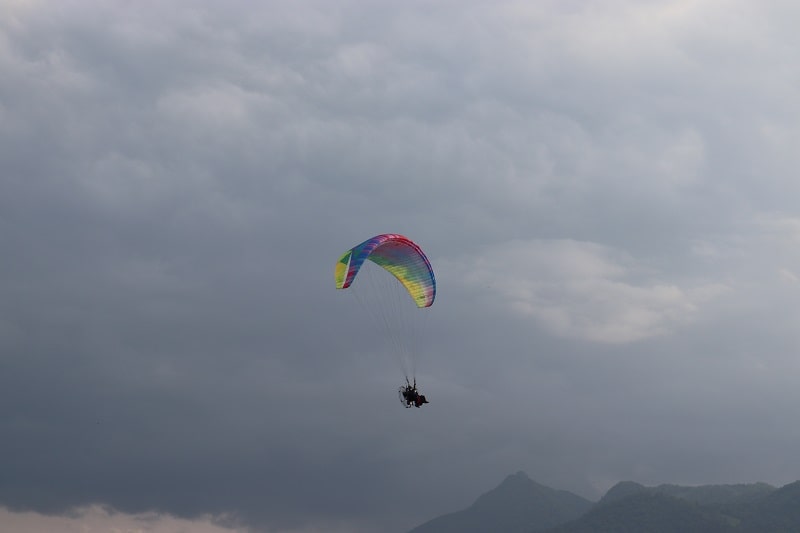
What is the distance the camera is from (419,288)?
8475 cm

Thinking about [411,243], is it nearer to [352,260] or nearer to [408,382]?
[352,260]

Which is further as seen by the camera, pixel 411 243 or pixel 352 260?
pixel 411 243

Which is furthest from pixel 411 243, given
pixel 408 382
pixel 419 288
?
pixel 408 382

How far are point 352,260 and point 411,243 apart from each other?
7.37 m

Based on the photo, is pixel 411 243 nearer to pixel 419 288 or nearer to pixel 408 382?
pixel 419 288

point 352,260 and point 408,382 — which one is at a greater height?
point 352,260

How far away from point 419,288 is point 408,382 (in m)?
9.23

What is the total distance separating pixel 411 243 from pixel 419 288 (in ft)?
15.4

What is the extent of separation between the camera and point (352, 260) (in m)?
77.6

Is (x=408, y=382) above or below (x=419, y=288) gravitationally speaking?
below

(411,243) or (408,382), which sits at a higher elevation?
(411,243)

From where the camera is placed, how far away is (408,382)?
265ft
